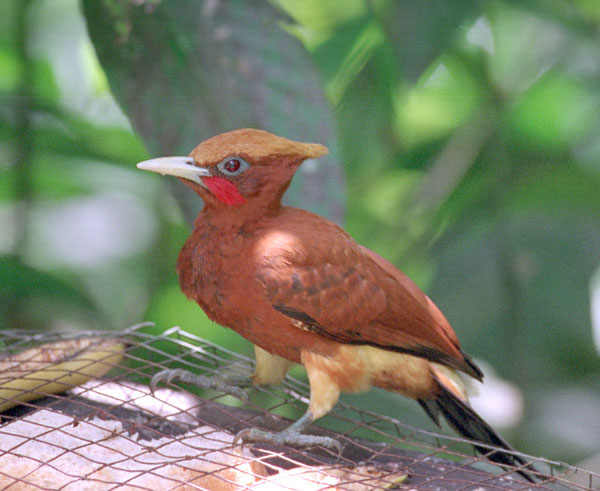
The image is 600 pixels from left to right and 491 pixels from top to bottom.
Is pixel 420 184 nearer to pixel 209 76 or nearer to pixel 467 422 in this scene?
pixel 209 76

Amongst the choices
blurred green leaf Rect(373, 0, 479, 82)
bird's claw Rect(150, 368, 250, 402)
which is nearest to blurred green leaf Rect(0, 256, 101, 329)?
bird's claw Rect(150, 368, 250, 402)

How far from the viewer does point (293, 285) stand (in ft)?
4.77

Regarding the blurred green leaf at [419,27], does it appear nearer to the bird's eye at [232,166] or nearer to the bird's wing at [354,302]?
the bird's wing at [354,302]

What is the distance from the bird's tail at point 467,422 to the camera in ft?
5.31

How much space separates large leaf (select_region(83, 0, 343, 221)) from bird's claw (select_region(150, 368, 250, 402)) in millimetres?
552

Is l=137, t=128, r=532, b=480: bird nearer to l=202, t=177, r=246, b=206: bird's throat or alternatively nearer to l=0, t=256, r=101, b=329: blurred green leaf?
l=202, t=177, r=246, b=206: bird's throat

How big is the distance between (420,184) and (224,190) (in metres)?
1.33

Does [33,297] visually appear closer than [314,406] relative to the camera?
No

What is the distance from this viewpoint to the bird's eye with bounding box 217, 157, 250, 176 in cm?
143

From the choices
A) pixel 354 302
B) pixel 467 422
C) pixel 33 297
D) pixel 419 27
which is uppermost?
pixel 419 27

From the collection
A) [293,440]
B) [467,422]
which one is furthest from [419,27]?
[293,440]

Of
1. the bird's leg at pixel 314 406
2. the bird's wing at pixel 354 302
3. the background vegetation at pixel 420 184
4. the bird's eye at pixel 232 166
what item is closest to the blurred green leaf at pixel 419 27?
the background vegetation at pixel 420 184

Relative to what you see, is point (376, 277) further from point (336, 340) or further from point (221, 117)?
point (221, 117)

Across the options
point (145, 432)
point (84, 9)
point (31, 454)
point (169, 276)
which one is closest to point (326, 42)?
point (84, 9)
